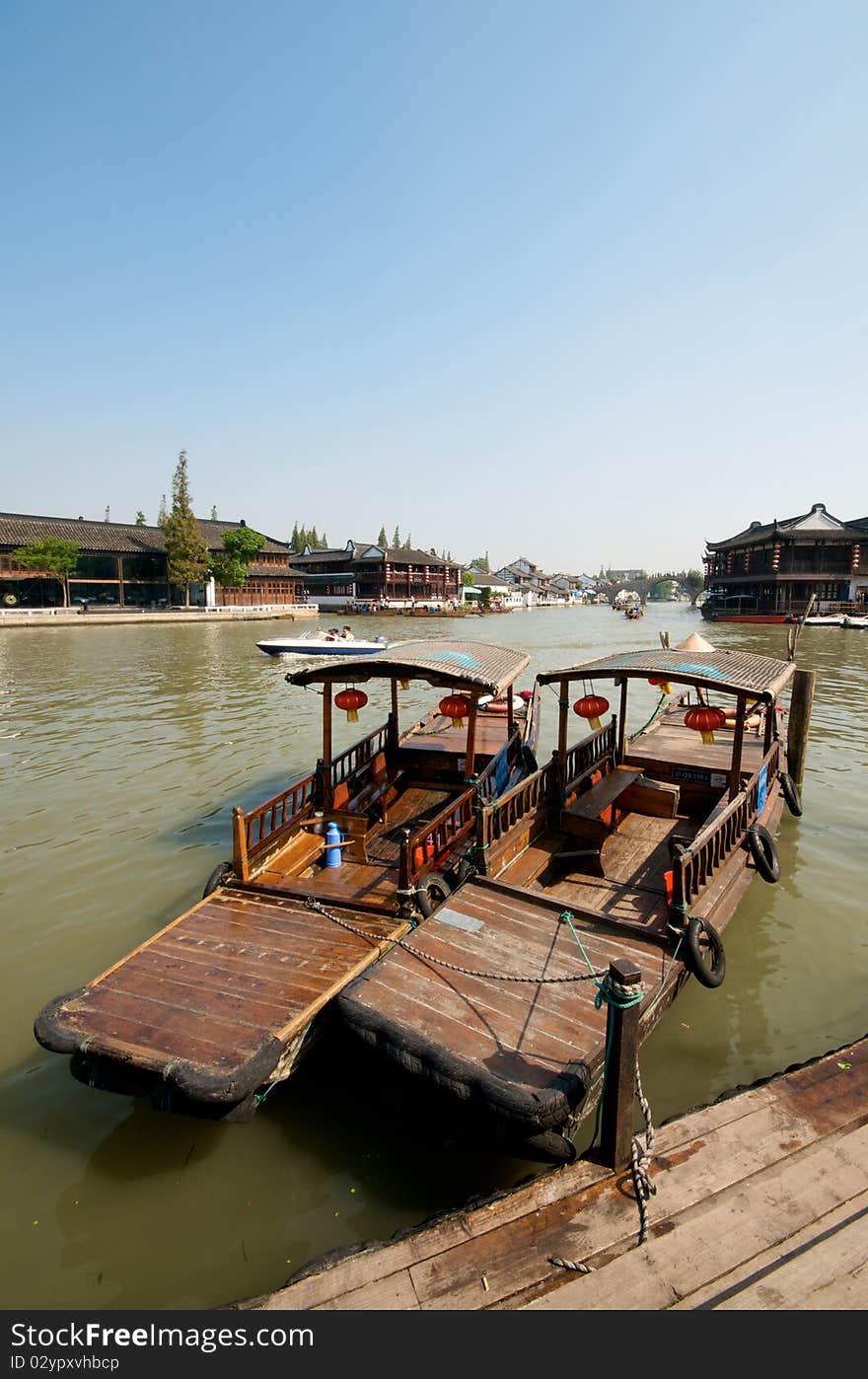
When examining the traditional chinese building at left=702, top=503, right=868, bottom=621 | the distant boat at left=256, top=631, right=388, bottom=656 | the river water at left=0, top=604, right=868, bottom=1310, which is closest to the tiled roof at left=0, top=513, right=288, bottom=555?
the distant boat at left=256, top=631, right=388, bottom=656

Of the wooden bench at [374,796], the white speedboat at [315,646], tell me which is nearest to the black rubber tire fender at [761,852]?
the wooden bench at [374,796]

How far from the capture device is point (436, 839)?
23.7 feet

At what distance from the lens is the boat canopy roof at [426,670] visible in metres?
7.53

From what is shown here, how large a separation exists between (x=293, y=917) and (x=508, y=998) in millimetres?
2261

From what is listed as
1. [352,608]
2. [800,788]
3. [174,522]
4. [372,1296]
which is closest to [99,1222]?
A: [372,1296]

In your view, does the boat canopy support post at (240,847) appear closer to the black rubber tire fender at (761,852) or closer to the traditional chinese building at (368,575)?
the black rubber tire fender at (761,852)

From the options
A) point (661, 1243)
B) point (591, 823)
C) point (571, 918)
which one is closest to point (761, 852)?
point (591, 823)

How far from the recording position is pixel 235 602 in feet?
192

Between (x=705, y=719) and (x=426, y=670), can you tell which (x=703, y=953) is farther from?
(x=426, y=670)

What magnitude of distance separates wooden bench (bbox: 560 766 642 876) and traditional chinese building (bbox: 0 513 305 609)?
170 ft

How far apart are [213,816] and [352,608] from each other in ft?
179
